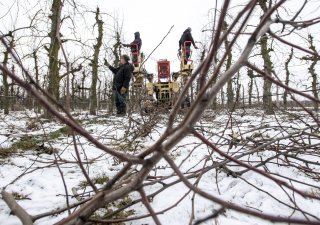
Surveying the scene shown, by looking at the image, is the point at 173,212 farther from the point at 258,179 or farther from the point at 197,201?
the point at 258,179

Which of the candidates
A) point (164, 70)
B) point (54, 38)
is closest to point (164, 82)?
point (164, 70)

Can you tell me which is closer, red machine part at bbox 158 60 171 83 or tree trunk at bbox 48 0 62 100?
tree trunk at bbox 48 0 62 100

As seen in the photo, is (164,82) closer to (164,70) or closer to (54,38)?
(164,70)

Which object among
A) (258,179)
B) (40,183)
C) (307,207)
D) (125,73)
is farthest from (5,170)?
(125,73)

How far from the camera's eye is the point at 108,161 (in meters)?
3.05

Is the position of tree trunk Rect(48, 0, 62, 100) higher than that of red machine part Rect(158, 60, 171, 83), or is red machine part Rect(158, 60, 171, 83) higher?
red machine part Rect(158, 60, 171, 83)

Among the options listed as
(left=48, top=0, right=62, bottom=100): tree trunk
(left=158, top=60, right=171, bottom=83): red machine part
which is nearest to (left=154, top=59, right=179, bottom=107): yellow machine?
(left=158, top=60, right=171, bottom=83): red machine part

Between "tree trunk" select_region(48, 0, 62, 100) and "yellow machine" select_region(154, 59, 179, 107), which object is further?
"yellow machine" select_region(154, 59, 179, 107)

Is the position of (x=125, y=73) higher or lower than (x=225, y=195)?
higher

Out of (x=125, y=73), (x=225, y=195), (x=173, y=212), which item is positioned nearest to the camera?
(x=173, y=212)

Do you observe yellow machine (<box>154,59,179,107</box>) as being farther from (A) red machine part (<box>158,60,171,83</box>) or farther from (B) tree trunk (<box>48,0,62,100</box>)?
(B) tree trunk (<box>48,0,62,100</box>)

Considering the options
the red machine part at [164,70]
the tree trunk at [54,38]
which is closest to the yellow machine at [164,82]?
the red machine part at [164,70]

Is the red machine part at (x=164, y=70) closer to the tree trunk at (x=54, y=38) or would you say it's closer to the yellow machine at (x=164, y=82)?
the yellow machine at (x=164, y=82)

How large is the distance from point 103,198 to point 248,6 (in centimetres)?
47
